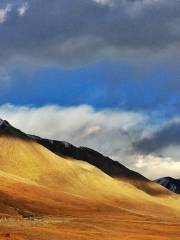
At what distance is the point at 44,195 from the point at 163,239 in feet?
397

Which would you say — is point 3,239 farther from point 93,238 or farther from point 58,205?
point 58,205

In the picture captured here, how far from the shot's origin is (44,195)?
198375 millimetres

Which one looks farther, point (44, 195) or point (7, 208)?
point (44, 195)

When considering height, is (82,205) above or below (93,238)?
above

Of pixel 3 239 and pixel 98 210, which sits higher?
pixel 98 210

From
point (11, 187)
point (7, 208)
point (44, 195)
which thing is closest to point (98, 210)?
point (44, 195)

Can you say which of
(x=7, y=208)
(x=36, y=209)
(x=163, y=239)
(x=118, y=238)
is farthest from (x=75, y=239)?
(x=36, y=209)

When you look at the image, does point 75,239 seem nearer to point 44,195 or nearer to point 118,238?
point 118,238

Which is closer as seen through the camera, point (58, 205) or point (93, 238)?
point (93, 238)

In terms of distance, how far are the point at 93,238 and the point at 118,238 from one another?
5717 mm

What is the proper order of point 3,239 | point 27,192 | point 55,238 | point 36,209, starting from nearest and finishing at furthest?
point 3,239 → point 55,238 → point 36,209 → point 27,192

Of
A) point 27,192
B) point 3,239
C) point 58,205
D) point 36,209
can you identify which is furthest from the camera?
point 27,192

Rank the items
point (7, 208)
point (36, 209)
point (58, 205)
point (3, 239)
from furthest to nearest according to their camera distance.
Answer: point (58, 205) → point (36, 209) → point (7, 208) → point (3, 239)

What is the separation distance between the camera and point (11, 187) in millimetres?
197250
